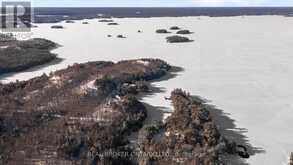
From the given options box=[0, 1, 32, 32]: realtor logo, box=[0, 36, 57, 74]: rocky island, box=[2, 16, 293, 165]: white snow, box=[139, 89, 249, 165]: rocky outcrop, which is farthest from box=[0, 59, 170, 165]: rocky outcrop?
box=[0, 1, 32, 32]: realtor logo

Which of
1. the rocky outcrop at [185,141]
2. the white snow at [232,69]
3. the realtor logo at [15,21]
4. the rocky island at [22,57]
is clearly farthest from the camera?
the realtor logo at [15,21]

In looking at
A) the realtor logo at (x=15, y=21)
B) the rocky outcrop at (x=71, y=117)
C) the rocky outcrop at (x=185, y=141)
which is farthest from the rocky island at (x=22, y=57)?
the rocky outcrop at (x=185, y=141)

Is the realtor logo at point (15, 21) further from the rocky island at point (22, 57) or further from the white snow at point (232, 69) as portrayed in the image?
the rocky island at point (22, 57)

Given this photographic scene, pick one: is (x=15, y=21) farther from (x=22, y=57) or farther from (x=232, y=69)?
(x=232, y=69)

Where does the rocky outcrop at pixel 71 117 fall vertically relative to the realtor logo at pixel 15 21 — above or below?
below

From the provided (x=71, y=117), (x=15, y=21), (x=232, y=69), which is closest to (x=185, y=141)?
(x=71, y=117)
